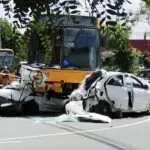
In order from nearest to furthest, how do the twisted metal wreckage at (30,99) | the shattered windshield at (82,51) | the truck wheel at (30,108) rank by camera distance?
the twisted metal wreckage at (30,99), the truck wheel at (30,108), the shattered windshield at (82,51)

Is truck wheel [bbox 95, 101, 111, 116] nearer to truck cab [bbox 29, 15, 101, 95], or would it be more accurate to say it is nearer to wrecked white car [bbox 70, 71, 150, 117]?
wrecked white car [bbox 70, 71, 150, 117]

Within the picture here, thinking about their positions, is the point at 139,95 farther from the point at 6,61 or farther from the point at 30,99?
the point at 6,61

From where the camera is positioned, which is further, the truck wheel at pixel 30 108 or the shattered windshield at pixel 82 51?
the shattered windshield at pixel 82 51

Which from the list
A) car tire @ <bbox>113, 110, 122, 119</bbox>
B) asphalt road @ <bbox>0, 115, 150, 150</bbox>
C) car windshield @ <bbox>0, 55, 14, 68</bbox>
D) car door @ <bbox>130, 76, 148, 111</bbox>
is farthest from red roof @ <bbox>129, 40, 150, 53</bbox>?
asphalt road @ <bbox>0, 115, 150, 150</bbox>

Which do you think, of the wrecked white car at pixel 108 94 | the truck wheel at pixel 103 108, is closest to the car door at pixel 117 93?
the wrecked white car at pixel 108 94

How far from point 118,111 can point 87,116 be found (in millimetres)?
2033

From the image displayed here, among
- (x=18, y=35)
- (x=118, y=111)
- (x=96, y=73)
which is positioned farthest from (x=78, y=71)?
(x=18, y=35)

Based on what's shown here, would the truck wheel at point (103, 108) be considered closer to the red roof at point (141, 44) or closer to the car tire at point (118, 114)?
the car tire at point (118, 114)

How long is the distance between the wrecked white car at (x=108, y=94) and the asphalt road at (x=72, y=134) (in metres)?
0.91

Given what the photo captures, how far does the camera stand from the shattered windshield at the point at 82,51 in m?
21.9

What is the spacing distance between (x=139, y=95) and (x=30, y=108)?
4017 mm

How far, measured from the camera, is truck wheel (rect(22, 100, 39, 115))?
2152cm

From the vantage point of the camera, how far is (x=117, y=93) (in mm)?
21188

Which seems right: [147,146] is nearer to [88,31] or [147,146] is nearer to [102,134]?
[102,134]
